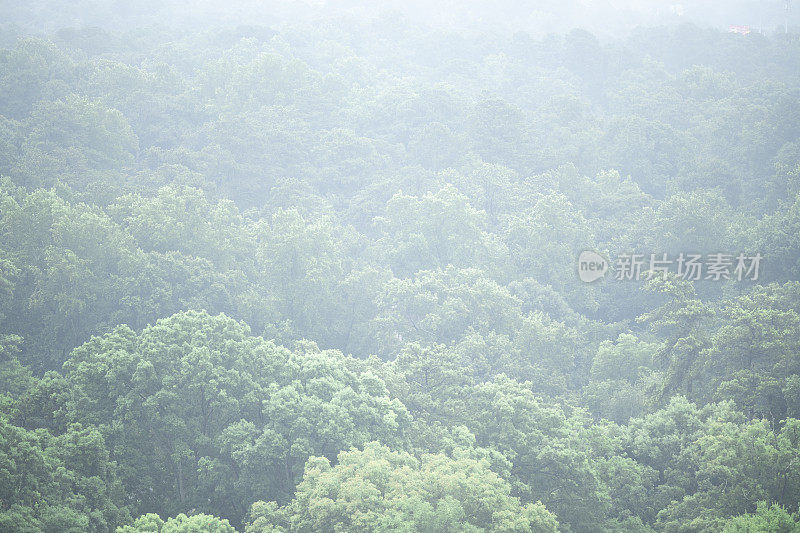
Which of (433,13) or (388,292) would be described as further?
(433,13)

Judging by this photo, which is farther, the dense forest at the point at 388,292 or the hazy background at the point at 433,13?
the hazy background at the point at 433,13

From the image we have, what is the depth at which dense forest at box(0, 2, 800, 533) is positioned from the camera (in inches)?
940

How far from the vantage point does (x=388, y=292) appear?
150 ft

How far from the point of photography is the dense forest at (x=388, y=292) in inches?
940

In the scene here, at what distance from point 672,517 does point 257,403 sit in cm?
1675

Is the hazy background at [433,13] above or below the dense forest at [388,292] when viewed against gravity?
above

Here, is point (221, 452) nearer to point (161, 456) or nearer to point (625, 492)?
point (161, 456)

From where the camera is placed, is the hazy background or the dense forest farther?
the hazy background

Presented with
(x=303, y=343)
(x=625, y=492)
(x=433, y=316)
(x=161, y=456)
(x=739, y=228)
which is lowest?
(x=161, y=456)

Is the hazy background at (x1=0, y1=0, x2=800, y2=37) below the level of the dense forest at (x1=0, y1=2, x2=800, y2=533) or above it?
above

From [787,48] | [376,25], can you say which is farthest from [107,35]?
[787,48]

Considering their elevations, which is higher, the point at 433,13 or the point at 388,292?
the point at 433,13

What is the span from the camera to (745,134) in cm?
6581

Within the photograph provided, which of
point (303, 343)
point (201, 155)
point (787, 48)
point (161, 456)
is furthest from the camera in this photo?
point (787, 48)
